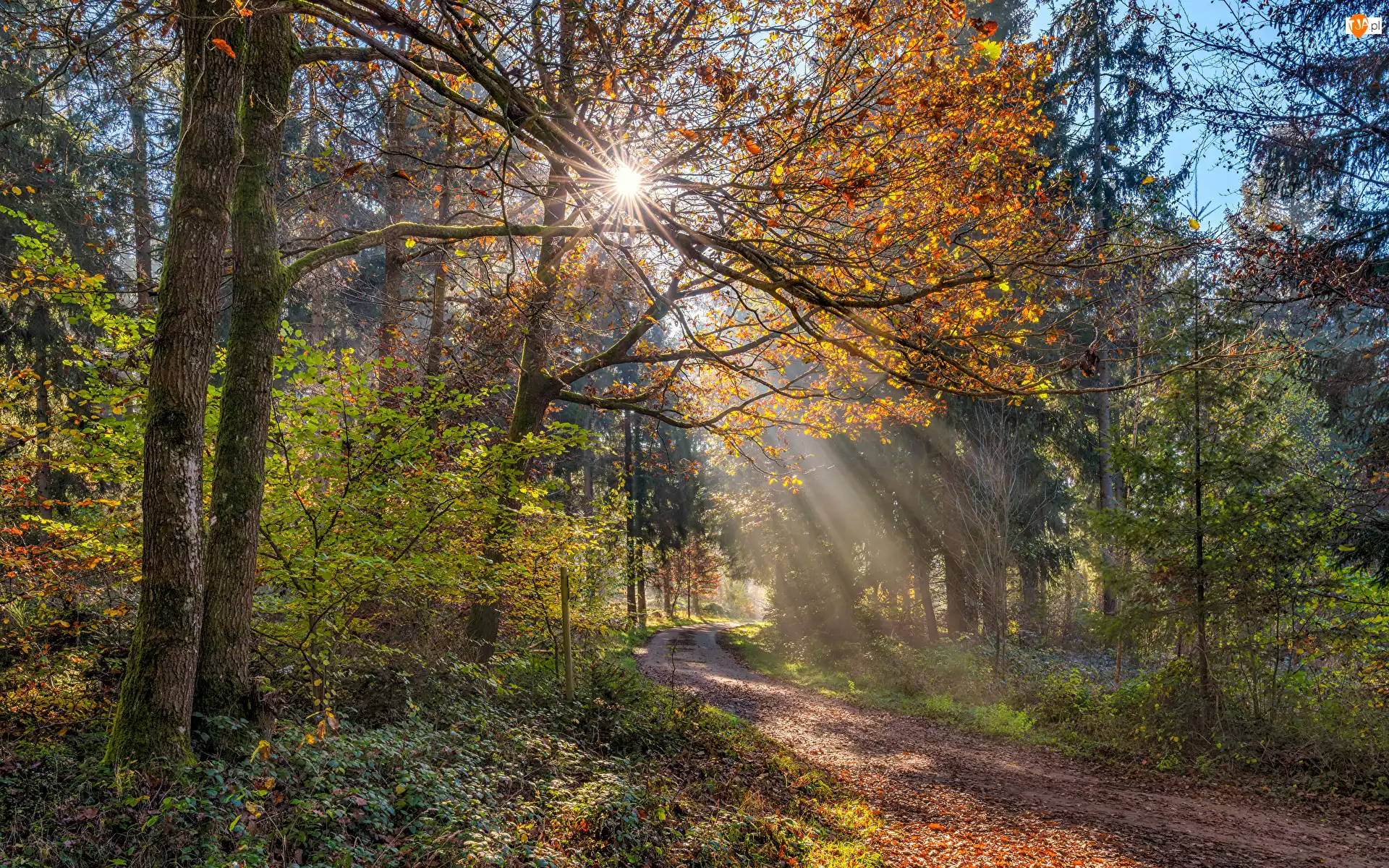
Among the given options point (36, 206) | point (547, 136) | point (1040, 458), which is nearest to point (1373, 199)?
point (1040, 458)

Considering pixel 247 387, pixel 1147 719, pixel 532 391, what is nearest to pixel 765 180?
pixel 247 387

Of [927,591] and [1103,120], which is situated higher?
[1103,120]

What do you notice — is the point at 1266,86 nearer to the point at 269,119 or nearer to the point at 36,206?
the point at 269,119

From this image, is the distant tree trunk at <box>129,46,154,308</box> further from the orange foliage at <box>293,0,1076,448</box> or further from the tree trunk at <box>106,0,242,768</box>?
the tree trunk at <box>106,0,242,768</box>

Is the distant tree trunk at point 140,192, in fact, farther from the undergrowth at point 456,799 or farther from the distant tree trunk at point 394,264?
the undergrowth at point 456,799

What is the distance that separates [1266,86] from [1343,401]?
19.3 feet

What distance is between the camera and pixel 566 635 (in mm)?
7695

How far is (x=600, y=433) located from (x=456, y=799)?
5.27m

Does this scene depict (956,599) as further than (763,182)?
Result: Yes

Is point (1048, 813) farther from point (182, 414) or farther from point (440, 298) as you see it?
point (440, 298)

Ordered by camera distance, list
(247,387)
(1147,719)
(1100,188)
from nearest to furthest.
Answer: (247,387) < (1147,719) < (1100,188)
